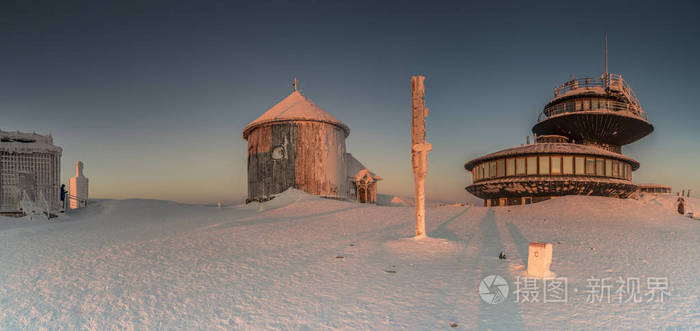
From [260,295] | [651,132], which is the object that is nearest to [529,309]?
[260,295]

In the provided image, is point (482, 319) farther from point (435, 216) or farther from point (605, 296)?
point (435, 216)

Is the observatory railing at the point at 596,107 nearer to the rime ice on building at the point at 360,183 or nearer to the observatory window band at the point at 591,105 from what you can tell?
the observatory window band at the point at 591,105

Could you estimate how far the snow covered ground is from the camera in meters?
5.61

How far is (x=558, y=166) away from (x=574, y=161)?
137 centimetres

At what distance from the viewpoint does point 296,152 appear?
29.0m

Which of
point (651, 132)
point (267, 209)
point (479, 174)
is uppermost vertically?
point (651, 132)

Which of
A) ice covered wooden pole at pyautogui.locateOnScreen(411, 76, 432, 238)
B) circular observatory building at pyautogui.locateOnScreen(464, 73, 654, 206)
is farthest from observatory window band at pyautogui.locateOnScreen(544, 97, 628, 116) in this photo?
ice covered wooden pole at pyautogui.locateOnScreen(411, 76, 432, 238)

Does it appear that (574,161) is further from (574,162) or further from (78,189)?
(78,189)

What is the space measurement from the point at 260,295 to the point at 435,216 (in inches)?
552

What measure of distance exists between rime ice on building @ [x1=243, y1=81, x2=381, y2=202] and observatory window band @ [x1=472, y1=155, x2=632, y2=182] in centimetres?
1468

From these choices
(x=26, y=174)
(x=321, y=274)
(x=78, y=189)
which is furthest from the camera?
(x=78, y=189)

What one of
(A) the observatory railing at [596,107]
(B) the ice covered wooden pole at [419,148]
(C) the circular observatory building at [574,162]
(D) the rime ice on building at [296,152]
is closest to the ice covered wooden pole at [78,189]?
(D) the rime ice on building at [296,152]

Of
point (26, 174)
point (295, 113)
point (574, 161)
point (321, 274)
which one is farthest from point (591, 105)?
point (26, 174)

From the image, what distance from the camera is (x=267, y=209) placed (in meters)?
22.4
